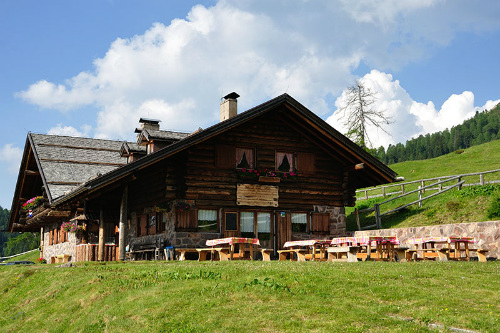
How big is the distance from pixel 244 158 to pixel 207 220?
336 centimetres

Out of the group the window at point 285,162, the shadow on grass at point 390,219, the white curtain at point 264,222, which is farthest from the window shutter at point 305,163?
the shadow on grass at point 390,219

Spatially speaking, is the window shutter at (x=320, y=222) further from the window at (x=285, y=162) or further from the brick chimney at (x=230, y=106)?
the brick chimney at (x=230, y=106)

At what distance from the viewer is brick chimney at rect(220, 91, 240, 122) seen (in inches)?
1136

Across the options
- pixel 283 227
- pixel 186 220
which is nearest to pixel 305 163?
pixel 283 227

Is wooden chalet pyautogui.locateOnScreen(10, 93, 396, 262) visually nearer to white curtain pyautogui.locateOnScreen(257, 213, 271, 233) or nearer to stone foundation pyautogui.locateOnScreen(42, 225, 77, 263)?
white curtain pyautogui.locateOnScreen(257, 213, 271, 233)

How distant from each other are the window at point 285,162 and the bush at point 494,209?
8.97 m

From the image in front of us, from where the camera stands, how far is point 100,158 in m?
35.5

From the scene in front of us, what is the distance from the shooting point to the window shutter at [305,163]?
88.1 feet

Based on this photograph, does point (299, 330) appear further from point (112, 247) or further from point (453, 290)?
point (112, 247)

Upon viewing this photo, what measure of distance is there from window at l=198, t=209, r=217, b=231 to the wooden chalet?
0.04 metres

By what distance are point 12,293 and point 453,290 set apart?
12.9 metres

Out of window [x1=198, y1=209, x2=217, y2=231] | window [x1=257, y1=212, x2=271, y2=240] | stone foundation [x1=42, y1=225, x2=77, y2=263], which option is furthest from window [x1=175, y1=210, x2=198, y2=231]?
stone foundation [x1=42, y1=225, x2=77, y2=263]

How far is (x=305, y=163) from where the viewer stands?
27.0 meters

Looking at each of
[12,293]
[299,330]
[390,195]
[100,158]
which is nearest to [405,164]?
[390,195]
